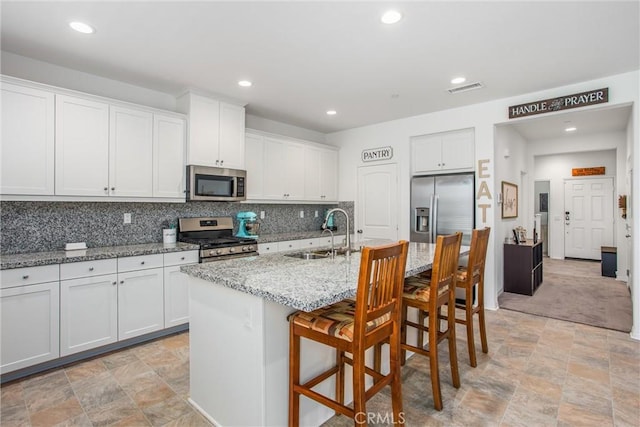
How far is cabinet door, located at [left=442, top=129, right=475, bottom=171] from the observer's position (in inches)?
169

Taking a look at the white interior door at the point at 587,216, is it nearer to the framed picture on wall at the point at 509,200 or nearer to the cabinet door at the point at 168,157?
the framed picture on wall at the point at 509,200

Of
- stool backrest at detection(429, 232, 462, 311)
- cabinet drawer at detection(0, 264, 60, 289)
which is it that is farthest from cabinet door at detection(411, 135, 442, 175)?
cabinet drawer at detection(0, 264, 60, 289)

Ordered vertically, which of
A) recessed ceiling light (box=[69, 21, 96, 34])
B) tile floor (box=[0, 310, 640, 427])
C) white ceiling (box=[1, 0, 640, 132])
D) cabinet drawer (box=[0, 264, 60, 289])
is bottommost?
tile floor (box=[0, 310, 640, 427])

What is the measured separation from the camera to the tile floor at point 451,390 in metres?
2.04

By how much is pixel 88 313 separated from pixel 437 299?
280 centimetres

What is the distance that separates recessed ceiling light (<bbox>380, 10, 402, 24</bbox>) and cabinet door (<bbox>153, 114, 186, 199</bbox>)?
7.86 ft

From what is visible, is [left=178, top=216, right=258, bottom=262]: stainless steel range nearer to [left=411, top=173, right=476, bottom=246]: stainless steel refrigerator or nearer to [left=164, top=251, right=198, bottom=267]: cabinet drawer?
[left=164, top=251, right=198, bottom=267]: cabinet drawer

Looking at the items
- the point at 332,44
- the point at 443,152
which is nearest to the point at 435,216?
the point at 443,152

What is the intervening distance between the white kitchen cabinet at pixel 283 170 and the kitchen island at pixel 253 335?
2578mm

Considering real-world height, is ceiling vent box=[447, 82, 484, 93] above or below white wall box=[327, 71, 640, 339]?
above

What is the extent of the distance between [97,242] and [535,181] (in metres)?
9.02

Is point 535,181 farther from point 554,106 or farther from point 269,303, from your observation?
point 269,303

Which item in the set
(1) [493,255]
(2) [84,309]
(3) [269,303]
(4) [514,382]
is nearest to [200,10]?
A: (3) [269,303]

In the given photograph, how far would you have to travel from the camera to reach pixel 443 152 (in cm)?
454
